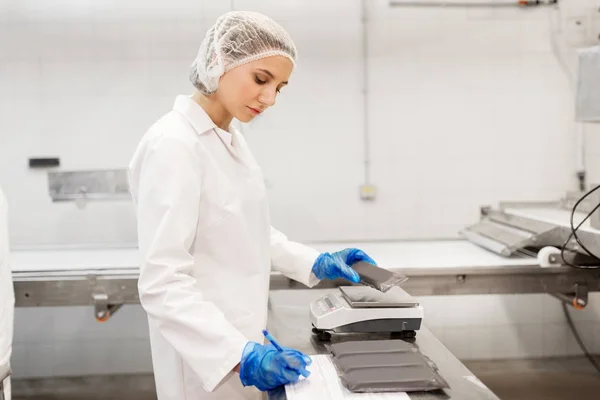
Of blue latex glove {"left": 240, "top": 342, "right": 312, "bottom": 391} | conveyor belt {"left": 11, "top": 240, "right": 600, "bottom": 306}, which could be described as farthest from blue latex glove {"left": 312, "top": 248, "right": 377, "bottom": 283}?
blue latex glove {"left": 240, "top": 342, "right": 312, "bottom": 391}

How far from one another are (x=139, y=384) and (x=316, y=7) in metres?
2.19

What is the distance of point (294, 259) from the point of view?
66.2 inches

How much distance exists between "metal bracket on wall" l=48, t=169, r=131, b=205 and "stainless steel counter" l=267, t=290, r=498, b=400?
1.32 meters

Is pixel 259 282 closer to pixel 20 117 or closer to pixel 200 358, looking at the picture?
pixel 200 358

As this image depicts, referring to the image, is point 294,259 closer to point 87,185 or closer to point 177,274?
point 177,274

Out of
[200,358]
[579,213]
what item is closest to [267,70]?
[200,358]

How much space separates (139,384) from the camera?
288 centimetres

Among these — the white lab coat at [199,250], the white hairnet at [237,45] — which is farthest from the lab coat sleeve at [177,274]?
the white hairnet at [237,45]

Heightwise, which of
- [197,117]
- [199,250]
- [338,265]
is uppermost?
[197,117]

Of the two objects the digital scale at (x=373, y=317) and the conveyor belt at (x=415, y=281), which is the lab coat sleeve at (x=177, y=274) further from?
the conveyor belt at (x=415, y=281)

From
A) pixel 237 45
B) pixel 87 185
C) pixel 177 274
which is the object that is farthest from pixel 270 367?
pixel 87 185

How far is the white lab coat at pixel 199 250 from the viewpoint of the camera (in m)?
1.15

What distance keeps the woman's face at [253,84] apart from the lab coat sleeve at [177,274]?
0.65 feet

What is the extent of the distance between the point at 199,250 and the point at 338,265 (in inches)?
18.7
